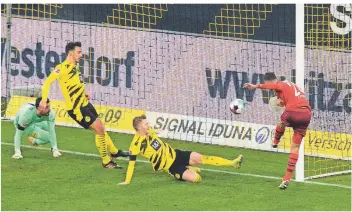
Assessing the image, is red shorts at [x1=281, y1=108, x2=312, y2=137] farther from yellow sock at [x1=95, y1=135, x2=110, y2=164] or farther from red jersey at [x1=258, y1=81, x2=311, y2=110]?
yellow sock at [x1=95, y1=135, x2=110, y2=164]

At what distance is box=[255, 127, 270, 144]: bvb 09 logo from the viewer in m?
22.2

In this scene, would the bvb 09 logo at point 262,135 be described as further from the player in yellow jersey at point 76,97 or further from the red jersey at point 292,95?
the red jersey at point 292,95

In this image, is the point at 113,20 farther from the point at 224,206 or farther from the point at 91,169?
the point at 224,206

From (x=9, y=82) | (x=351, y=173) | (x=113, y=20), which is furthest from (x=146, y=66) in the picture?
(x=351, y=173)

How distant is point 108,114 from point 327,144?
15.0ft

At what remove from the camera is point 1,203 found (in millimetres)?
17922

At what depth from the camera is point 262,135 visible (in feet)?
73.2

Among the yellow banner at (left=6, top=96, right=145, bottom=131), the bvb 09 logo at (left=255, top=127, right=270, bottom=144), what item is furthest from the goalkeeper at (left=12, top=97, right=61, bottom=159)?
the bvb 09 logo at (left=255, top=127, right=270, bottom=144)

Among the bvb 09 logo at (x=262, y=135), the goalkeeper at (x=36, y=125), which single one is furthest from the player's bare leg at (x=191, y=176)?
the bvb 09 logo at (x=262, y=135)

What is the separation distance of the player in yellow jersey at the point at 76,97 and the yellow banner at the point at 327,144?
137 inches

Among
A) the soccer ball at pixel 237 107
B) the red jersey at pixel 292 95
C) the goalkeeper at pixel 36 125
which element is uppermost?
the red jersey at pixel 292 95

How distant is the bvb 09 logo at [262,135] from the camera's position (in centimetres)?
2225

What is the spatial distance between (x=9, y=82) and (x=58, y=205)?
773 cm

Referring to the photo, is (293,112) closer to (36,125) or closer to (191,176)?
(191,176)
